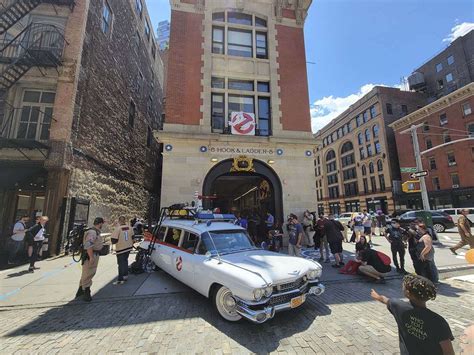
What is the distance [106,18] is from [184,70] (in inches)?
259

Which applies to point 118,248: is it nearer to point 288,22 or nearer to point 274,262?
point 274,262

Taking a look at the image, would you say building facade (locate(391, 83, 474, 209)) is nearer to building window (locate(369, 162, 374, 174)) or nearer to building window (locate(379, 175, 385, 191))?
building window (locate(379, 175, 385, 191))

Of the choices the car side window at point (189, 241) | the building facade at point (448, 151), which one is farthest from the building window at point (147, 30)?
the building facade at point (448, 151)

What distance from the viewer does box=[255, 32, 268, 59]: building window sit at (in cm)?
1513

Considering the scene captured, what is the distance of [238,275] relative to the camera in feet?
14.0

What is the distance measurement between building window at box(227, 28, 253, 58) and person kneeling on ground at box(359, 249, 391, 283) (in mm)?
13140

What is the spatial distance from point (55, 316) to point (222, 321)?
3.55 m

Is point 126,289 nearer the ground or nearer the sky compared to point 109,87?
nearer the ground

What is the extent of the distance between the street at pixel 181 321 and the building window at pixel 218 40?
527 inches

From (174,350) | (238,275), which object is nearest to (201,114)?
(238,275)

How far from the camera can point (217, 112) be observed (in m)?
13.8

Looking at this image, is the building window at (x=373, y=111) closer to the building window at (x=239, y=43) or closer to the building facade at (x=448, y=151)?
the building facade at (x=448, y=151)

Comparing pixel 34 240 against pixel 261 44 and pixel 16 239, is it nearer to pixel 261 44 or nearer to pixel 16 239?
pixel 16 239

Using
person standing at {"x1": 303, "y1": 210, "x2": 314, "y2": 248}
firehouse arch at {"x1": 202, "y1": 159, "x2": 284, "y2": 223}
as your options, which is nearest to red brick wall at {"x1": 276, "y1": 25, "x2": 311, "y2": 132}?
firehouse arch at {"x1": 202, "y1": 159, "x2": 284, "y2": 223}
